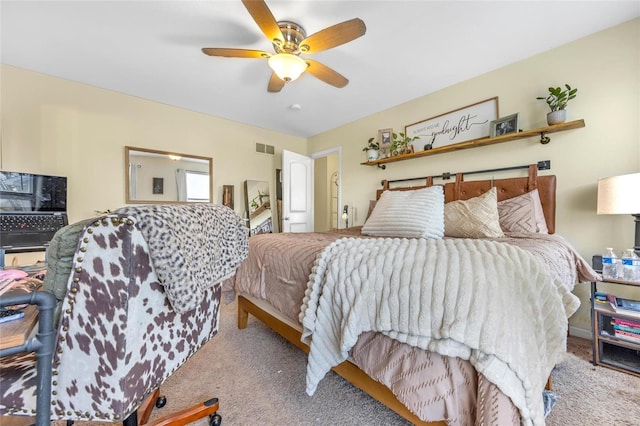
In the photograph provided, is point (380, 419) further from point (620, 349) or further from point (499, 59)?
point (499, 59)

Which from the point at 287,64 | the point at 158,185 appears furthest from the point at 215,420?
the point at 158,185

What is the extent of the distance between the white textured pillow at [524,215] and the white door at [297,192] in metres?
3.00

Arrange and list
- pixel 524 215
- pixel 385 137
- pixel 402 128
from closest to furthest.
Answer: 1. pixel 524 215
2. pixel 402 128
3. pixel 385 137

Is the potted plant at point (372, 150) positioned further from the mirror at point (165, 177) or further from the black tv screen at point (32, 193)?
the black tv screen at point (32, 193)

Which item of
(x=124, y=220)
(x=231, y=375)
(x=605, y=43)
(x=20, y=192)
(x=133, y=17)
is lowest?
(x=231, y=375)

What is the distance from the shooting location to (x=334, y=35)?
166 centimetres

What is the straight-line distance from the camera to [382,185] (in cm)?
357

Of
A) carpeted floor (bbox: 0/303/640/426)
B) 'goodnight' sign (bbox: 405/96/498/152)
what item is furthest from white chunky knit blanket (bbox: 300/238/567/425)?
'goodnight' sign (bbox: 405/96/498/152)

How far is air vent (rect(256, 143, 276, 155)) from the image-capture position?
14.1 ft

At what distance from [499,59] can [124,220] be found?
3.21 m

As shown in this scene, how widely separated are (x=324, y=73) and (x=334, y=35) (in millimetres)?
483

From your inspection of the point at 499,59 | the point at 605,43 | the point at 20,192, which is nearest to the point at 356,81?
the point at 499,59

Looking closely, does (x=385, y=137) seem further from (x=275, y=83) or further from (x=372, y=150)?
(x=275, y=83)

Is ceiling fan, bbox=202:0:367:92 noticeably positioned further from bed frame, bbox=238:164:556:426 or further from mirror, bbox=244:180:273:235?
mirror, bbox=244:180:273:235
